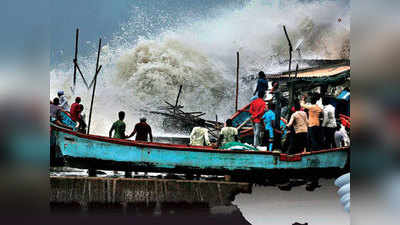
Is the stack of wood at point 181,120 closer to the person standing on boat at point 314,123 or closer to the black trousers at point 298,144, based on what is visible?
the black trousers at point 298,144

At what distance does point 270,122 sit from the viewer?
6836 millimetres

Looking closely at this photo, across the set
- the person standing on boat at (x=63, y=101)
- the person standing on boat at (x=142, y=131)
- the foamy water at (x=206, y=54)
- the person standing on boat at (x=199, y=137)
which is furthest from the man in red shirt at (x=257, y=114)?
the person standing on boat at (x=63, y=101)

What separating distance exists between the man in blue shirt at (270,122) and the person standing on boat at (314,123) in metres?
0.47

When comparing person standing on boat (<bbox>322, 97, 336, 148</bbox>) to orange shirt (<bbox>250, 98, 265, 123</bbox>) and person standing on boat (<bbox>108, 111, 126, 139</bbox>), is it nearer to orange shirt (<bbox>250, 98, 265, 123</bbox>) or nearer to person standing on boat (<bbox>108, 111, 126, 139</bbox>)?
orange shirt (<bbox>250, 98, 265, 123</bbox>)

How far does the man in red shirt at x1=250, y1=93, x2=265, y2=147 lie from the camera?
269 inches

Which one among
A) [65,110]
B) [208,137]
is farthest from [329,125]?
[65,110]

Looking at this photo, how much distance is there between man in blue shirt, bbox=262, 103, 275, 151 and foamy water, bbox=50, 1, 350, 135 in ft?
1.25

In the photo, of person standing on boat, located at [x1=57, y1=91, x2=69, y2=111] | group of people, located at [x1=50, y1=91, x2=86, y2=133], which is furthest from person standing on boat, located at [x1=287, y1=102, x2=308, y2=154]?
person standing on boat, located at [x1=57, y1=91, x2=69, y2=111]

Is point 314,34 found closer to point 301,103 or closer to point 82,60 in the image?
point 301,103

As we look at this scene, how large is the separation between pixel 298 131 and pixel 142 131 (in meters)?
2.28

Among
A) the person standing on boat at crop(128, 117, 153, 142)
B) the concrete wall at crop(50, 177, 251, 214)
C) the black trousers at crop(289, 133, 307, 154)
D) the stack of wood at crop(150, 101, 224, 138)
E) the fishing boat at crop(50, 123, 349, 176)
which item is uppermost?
the stack of wood at crop(150, 101, 224, 138)

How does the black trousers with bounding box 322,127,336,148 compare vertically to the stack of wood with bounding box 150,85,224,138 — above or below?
below

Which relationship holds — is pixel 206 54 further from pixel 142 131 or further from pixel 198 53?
pixel 142 131
